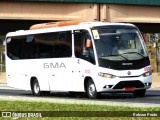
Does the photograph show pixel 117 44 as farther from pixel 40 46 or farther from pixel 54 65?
pixel 40 46

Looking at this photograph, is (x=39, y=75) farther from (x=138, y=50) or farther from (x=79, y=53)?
(x=138, y=50)

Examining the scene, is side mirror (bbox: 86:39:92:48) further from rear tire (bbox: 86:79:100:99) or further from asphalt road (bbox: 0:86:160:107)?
asphalt road (bbox: 0:86:160:107)

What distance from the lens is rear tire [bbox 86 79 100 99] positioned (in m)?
22.4

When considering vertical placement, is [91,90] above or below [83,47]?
below

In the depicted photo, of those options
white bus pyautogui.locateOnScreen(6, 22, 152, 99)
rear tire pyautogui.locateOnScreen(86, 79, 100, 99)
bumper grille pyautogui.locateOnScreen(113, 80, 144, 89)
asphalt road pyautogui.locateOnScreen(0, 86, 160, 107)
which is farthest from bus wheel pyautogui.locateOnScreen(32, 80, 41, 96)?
bumper grille pyautogui.locateOnScreen(113, 80, 144, 89)

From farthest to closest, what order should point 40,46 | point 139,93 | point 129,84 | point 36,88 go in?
point 36,88
point 40,46
point 139,93
point 129,84

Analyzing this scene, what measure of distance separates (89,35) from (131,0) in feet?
97.1

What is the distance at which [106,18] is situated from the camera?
50719 mm

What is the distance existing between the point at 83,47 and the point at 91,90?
5.56 feet

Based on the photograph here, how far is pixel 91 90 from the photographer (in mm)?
22688

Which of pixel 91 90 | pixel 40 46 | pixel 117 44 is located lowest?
pixel 91 90

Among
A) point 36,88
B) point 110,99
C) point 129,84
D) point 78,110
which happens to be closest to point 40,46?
point 36,88

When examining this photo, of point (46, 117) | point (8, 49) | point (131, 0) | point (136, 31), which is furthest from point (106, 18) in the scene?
point (46, 117)

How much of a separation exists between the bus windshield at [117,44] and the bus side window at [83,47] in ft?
1.13
